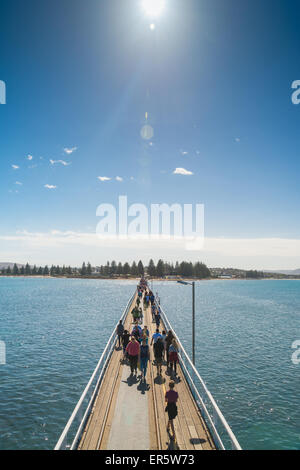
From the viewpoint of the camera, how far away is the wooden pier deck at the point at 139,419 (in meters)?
8.16

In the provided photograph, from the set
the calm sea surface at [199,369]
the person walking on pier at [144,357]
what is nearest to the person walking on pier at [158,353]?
the person walking on pier at [144,357]

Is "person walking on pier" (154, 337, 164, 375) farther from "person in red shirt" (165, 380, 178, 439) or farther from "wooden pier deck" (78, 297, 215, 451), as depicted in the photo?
"person in red shirt" (165, 380, 178, 439)

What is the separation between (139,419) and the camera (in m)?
9.49

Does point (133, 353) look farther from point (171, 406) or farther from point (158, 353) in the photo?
point (171, 406)

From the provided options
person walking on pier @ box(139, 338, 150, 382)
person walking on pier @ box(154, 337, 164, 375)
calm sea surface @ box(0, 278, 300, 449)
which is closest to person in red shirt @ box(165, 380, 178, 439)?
person walking on pier @ box(139, 338, 150, 382)

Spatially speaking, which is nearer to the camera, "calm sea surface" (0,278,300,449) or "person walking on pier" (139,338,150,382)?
"person walking on pier" (139,338,150,382)

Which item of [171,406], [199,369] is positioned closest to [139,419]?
[171,406]

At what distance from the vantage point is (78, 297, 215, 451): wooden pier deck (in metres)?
8.16

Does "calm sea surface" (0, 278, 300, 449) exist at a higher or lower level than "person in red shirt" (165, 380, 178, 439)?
lower

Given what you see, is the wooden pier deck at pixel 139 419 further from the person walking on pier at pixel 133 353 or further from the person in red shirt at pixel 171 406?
the person walking on pier at pixel 133 353

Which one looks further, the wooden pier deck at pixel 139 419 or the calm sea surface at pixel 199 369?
the calm sea surface at pixel 199 369

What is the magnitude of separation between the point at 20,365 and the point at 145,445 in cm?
1854
